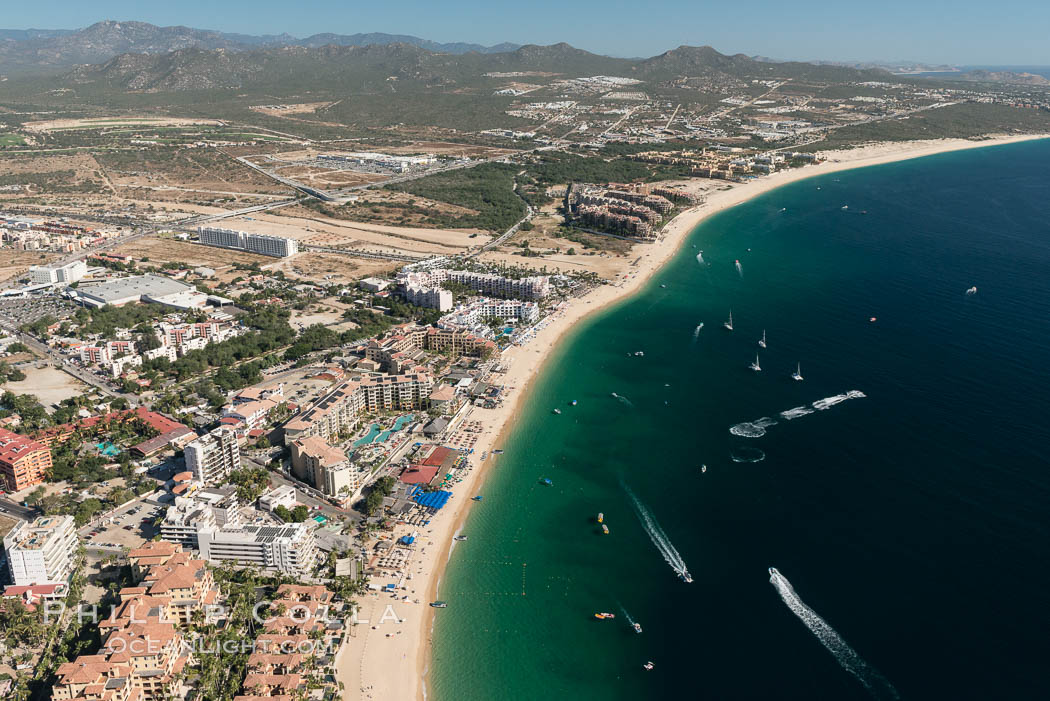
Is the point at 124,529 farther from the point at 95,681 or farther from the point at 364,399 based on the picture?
the point at 364,399

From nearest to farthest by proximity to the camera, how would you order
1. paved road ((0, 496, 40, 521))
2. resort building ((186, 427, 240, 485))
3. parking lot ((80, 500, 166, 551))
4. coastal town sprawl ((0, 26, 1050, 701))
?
coastal town sprawl ((0, 26, 1050, 701)) < parking lot ((80, 500, 166, 551)) < paved road ((0, 496, 40, 521)) < resort building ((186, 427, 240, 485))

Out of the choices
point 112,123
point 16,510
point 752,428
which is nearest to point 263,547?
point 16,510

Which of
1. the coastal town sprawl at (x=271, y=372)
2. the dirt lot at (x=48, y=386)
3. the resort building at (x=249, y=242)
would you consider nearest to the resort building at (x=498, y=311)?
the coastal town sprawl at (x=271, y=372)

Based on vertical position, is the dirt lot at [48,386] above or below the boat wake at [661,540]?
A: above

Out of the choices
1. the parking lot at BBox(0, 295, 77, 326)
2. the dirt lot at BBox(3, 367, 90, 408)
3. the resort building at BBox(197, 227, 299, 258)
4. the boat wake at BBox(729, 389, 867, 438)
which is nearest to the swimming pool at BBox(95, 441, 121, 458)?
the dirt lot at BBox(3, 367, 90, 408)

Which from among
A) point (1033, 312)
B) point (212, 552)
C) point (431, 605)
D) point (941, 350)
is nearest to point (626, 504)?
point (431, 605)

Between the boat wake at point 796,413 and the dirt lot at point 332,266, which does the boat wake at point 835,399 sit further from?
Result: the dirt lot at point 332,266

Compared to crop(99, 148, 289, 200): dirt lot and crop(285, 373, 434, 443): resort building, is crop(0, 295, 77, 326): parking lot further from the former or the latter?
crop(99, 148, 289, 200): dirt lot
